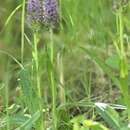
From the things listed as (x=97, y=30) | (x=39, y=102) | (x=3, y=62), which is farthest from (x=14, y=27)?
(x=39, y=102)

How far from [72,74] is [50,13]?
1.92 meters

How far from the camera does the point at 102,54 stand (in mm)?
3732

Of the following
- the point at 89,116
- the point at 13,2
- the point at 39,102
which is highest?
the point at 13,2

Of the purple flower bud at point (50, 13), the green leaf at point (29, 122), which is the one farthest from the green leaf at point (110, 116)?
the purple flower bud at point (50, 13)

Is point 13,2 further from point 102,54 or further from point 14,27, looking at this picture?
point 102,54

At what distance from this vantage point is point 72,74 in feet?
12.7

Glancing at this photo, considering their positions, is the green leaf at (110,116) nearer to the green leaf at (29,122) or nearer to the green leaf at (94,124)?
the green leaf at (94,124)

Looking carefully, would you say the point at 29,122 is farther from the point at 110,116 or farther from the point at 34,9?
the point at 34,9

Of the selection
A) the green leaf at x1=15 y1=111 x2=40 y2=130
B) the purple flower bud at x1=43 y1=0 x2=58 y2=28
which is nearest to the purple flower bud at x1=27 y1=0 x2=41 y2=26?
the purple flower bud at x1=43 y1=0 x2=58 y2=28

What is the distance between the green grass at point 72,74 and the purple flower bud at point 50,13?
33 mm

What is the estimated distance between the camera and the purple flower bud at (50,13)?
1.96 metres

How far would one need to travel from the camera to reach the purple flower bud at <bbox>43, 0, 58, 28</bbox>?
6.42 feet

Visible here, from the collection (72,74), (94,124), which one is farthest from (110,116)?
(72,74)

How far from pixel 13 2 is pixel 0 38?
454 mm
